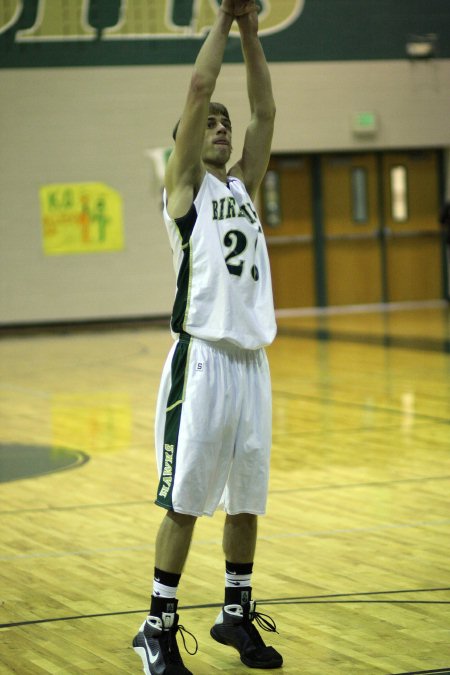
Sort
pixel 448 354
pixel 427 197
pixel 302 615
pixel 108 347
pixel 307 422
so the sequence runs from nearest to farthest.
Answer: pixel 302 615, pixel 307 422, pixel 448 354, pixel 108 347, pixel 427 197

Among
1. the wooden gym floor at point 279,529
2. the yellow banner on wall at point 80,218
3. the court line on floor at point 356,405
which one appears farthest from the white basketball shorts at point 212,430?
the yellow banner on wall at point 80,218

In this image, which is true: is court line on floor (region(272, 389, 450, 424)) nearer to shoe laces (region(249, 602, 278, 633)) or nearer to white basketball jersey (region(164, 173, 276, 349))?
shoe laces (region(249, 602, 278, 633))

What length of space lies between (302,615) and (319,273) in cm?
1287

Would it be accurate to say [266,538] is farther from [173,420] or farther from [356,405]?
[356,405]

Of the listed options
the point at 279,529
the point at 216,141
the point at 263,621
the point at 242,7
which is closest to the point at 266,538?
the point at 279,529

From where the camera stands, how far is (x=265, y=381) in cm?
346

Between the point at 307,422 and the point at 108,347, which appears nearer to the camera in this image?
the point at 307,422

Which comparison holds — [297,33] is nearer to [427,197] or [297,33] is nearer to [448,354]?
[427,197]

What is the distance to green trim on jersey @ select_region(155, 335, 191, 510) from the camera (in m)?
3.32

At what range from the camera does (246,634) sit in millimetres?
3438

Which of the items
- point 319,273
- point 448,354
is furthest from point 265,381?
point 319,273

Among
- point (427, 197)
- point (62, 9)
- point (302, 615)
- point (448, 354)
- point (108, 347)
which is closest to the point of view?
point (302, 615)

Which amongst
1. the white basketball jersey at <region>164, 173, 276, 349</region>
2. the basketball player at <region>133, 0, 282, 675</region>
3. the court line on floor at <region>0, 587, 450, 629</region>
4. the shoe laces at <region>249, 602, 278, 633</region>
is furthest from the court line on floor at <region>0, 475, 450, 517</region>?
the white basketball jersey at <region>164, 173, 276, 349</region>

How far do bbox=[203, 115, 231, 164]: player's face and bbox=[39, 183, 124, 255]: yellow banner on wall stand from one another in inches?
463
